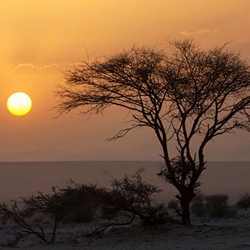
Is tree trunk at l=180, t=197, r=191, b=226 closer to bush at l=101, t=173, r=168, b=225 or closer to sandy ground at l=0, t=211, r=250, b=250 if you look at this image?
sandy ground at l=0, t=211, r=250, b=250

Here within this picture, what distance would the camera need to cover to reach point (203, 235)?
25.9 metres

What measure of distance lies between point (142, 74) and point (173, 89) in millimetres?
1285

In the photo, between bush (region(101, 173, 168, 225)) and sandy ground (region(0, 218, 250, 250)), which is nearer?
sandy ground (region(0, 218, 250, 250))

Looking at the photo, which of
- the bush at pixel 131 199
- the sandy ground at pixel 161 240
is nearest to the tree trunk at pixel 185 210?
the sandy ground at pixel 161 240

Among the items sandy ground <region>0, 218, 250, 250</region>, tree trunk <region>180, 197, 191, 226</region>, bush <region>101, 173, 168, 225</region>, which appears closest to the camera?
sandy ground <region>0, 218, 250, 250</region>

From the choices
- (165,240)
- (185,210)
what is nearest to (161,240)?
(165,240)

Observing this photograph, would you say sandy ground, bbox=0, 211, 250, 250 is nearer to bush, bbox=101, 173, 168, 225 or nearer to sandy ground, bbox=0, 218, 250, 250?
sandy ground, bbox=0, 218, 250, 250

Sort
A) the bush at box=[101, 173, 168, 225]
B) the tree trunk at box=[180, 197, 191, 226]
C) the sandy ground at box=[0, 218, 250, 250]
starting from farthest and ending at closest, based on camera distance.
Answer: the tree trunk at box=[180, 197, 191, 226] → the bush at box=[101, 173, 168, 225] → the sandy ground at box=[0, 218, 250, 250]

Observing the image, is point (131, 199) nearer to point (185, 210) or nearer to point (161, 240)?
point (185, 210)

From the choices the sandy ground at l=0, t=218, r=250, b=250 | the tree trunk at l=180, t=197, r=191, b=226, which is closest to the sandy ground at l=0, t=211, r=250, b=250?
the sandy ground at l=0, t=218, r=250, b=250

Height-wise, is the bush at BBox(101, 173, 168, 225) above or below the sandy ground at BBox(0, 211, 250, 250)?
above

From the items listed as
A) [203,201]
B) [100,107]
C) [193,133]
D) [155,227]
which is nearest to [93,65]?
[100,107]

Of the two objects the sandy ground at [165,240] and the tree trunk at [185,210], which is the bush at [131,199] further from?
the tree trunk at [185,210]

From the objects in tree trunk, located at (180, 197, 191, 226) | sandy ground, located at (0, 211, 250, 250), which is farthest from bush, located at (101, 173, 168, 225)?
tree trunk, located at (180, 197, 191, 226)
